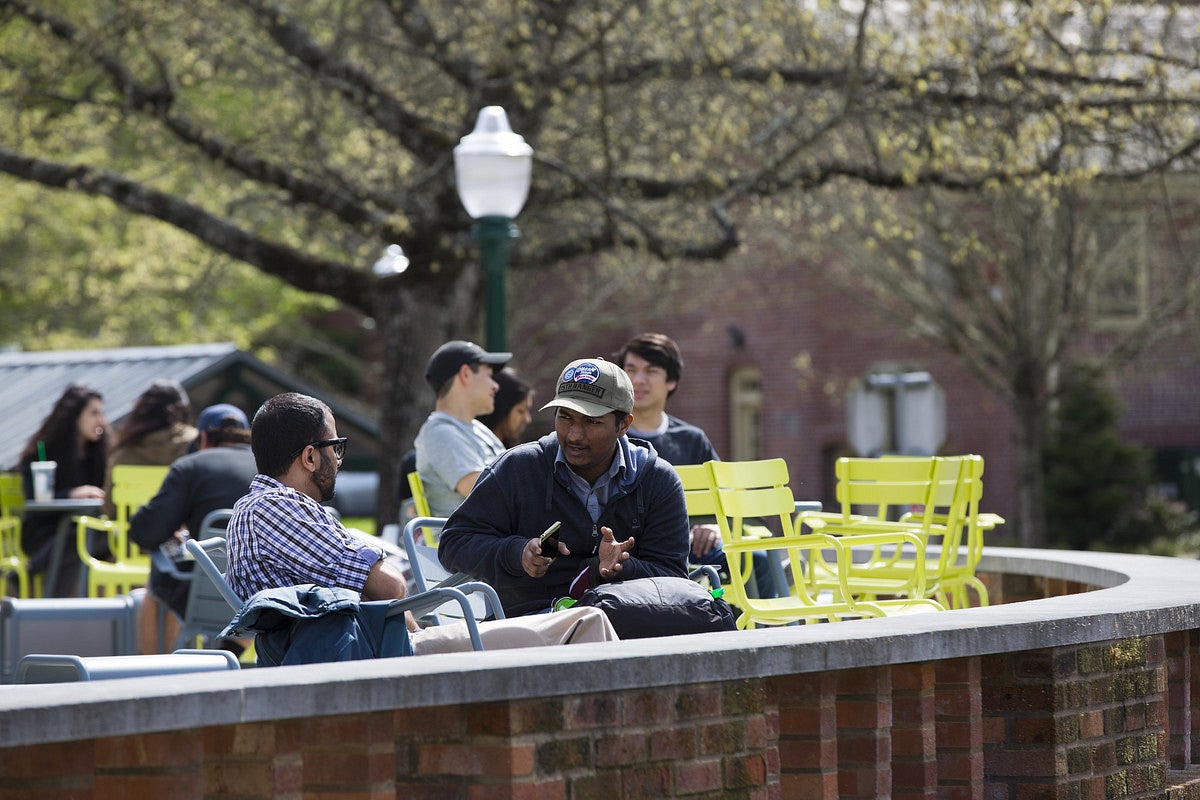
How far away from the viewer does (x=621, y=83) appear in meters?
13.9

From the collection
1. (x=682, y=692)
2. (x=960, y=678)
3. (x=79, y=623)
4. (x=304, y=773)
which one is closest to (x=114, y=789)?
(x=304, y=773)

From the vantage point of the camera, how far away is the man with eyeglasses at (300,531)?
493 cm

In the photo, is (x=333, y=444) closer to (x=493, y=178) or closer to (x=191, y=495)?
(x=191, y=495)

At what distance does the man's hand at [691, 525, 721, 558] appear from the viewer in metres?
7.55

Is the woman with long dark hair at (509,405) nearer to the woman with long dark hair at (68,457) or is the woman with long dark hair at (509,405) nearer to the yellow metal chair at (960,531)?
the yellow metal chair at (960,531)

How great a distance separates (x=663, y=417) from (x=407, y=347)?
6955 millimetres

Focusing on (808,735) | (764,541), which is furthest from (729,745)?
(764,541)

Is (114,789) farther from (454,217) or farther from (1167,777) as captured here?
(454,217)

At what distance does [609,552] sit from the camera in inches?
210

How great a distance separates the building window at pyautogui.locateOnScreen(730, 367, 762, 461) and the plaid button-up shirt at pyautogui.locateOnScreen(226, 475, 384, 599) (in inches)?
1117

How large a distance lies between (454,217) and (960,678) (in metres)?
9.65

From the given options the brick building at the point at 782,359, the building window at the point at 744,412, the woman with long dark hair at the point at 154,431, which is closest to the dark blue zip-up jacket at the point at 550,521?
the woman with long dark hair at the point at 154,431

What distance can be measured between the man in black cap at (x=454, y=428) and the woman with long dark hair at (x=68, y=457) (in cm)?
413

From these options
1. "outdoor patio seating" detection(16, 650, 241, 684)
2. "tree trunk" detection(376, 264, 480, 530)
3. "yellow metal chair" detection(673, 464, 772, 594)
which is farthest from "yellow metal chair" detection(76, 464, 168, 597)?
"outdoor patio seating" detection(16, 650, 241, 684)
